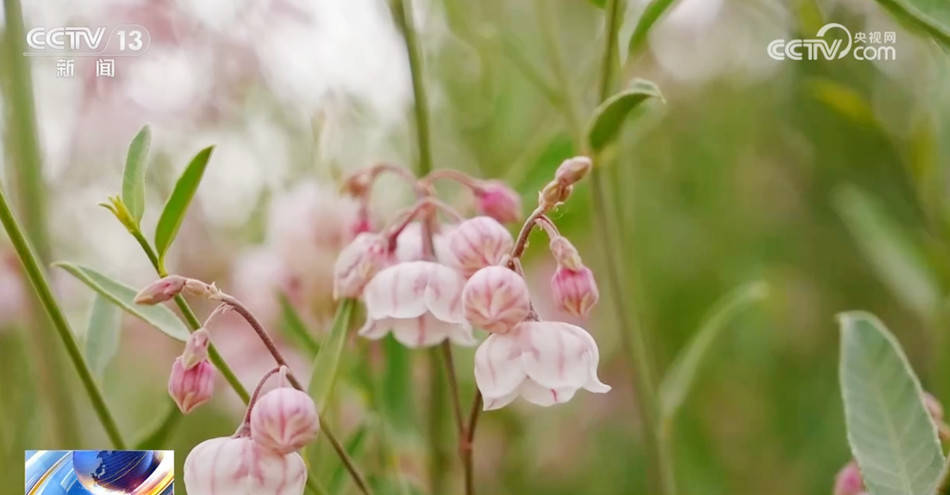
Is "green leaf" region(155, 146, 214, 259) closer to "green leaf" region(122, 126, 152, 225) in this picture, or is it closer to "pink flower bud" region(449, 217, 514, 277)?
"green leaf" region(122, 126, 152, 225)

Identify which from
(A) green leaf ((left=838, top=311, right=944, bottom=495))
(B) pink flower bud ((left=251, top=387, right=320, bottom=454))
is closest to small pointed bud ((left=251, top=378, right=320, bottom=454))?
(B) pink flower bud ((left=251, top=387, right=320, bottom=454))

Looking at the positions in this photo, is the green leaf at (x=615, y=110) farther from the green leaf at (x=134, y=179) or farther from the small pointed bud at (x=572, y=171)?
the green leaf at (x=134, y=179)

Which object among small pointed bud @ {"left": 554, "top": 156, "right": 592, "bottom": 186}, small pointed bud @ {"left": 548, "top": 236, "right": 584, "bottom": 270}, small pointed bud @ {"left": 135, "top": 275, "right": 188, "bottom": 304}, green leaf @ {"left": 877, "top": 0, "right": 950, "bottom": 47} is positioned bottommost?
small pointed bud @ {"left": 135, "top": 275, "right": 188, "bottom": 304}

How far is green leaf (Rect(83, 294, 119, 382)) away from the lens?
1.66 ft

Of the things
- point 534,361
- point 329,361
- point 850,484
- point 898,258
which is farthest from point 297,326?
point 898,258

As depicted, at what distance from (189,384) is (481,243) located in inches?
5.6

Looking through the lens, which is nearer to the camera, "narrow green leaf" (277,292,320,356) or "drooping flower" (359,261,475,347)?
"drooping flower" (359,261,475,347)

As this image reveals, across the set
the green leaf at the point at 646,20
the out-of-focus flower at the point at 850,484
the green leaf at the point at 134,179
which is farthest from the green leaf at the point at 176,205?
the out-of-focus flower at the point at 850,484

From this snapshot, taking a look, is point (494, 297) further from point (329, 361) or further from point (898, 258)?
point (898, 258)

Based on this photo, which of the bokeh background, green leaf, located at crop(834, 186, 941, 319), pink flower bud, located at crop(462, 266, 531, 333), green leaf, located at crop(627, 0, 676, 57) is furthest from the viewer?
green leaf, located at crop(834, 186, 941, 319)

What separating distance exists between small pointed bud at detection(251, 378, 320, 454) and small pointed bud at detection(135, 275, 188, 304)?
2.3 inches

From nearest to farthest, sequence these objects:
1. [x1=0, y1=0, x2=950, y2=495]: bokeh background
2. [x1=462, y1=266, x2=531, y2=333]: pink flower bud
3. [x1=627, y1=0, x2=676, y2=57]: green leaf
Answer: [x1=462, y1=266, x2=531, y2=333]: pink flower bud < [x1=627, y1=0, x2=676, y2=57]: green leaf < [x1=0, y1=0, x2=950, y2=495]: bokeh background

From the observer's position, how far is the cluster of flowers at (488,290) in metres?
0.39

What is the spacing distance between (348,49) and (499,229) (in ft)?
1.27
